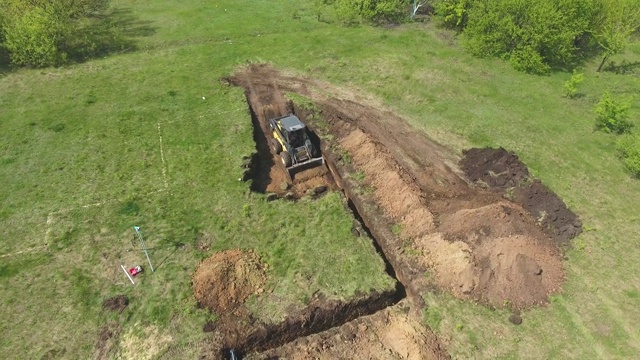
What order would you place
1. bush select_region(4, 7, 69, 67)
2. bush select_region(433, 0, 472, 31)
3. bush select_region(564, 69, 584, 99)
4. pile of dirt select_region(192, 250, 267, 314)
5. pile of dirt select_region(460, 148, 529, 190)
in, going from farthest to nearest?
bush select_region(433, 0, 472, 31) → bush select_region(4, 7, 69, 67) → bush select_region(564, 69, 584, 99) → pile of dirt select_region(460, 148, 529, 190) → pile of dirt select_region(192, 250, 267, 314)

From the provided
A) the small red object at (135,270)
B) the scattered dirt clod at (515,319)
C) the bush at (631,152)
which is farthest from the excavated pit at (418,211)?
the bush at (631,152)

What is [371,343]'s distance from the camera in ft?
50.1

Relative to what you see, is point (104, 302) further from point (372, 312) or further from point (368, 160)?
point (368, 160)

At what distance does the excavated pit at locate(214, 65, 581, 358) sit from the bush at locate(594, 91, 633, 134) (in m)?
7.57

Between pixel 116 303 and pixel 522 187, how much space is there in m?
18.5

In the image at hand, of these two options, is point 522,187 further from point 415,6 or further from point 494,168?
point 415,6

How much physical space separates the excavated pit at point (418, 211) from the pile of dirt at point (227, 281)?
1.32 meters

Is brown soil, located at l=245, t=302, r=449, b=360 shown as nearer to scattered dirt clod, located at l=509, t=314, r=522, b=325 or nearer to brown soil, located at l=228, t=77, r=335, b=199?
scattered dirt clod, located at l=509, t=314, r=522, b=325

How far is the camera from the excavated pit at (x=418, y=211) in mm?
16453

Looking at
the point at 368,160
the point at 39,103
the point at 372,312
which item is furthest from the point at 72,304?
the point at 39,103

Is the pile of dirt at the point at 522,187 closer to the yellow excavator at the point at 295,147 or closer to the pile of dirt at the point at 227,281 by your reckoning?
the yellow excavator at the point at 295,147

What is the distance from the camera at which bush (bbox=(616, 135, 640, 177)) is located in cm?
2160

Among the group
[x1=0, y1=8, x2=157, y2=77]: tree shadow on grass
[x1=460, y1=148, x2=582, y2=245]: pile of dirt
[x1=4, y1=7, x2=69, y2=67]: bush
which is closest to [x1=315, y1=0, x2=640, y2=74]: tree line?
[x1=460, y1=148, x2=582, y2=245]: pile of dirt

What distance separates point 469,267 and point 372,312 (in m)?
4.12
